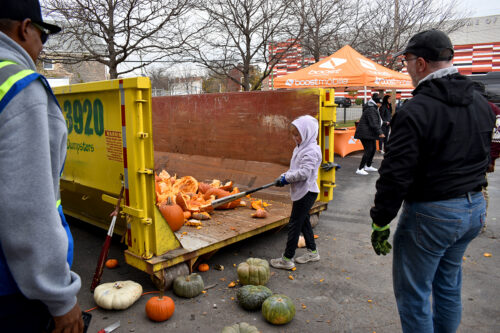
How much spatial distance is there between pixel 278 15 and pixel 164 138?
8184 mm

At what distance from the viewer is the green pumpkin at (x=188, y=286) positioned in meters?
4.03

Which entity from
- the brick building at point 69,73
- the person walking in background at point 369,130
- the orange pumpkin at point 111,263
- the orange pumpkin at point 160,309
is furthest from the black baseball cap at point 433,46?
the brick building at point 69,73

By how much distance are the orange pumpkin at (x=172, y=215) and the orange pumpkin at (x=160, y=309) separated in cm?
130

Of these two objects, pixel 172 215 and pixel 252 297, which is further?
pixel 172 215

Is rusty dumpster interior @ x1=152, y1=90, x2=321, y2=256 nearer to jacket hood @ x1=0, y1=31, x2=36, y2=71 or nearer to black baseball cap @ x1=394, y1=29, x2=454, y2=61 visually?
black baseball cap @ x1=394, y1=29, x2=454, y2=61

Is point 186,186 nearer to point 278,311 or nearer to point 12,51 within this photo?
point 278,311

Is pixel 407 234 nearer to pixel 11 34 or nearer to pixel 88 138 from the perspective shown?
pixel 11 34

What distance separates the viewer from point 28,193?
1267 mm

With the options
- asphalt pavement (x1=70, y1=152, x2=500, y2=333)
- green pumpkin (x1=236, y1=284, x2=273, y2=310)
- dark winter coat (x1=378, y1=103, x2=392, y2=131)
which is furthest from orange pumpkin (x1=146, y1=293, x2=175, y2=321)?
dark winter coat (x1=378, y1=103, x2=392, y2=131)

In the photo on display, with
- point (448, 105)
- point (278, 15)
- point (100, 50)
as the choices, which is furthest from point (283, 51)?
point (448, 105)

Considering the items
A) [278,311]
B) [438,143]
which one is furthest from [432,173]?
[278,311]

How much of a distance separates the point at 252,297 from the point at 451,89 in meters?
2.60

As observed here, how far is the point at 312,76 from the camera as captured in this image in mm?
14531

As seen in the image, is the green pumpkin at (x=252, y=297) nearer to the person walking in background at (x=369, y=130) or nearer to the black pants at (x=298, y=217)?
the black pants at (x=298, y=217)
